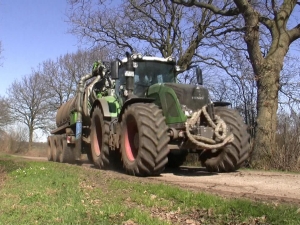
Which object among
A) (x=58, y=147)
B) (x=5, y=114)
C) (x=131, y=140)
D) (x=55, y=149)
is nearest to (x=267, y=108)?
(x=131, y=140)

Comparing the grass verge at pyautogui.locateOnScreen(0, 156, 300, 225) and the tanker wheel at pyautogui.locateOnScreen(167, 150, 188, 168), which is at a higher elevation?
the tanker wheel at pyautogui.locateOnScreen(167, 150, 188, 168)

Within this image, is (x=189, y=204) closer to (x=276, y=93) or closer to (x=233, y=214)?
(x=233, y=214)

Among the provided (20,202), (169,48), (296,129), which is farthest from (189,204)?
(169,48)

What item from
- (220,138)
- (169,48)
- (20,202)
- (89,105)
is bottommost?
(20,202)

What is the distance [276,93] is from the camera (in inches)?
493

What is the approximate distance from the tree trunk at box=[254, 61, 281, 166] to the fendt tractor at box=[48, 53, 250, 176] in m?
2.23

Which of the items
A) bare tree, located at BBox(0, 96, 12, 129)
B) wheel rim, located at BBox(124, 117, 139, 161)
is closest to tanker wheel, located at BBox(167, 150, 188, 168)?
wheel rim, located at BBox(124, 117, 139, 161)

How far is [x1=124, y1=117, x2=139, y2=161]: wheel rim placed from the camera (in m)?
9.80

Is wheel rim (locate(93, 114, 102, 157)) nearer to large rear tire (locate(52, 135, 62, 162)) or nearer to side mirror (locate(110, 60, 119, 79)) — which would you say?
side mirror (locate(110, 60, 119, 79))

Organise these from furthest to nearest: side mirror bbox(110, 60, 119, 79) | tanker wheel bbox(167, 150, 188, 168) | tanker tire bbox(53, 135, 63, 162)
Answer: tanker tire bbox(53, 135, 63, 162) → tanker wheel bbox(167, 150, 188, 168) → side mirror bbox(110, 60, 119, 79)

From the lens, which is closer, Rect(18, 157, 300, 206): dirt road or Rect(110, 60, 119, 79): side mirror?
Rect(18, 157, 300, 206): dirt road

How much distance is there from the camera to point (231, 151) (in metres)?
9.59

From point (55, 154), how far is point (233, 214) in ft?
41.1

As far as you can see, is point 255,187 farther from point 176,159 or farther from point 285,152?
point 176,159
